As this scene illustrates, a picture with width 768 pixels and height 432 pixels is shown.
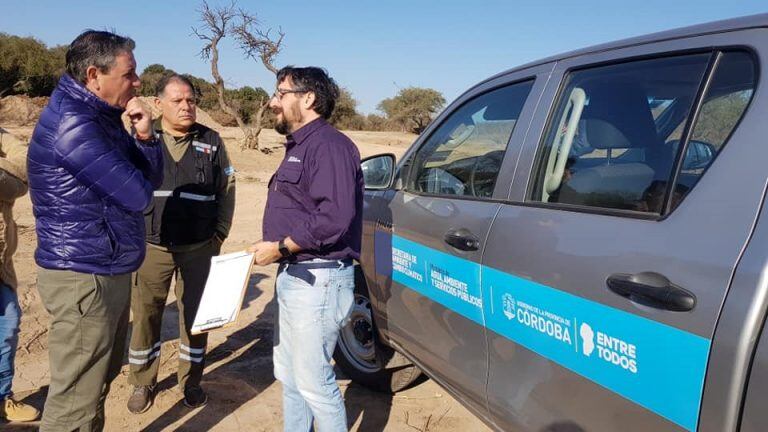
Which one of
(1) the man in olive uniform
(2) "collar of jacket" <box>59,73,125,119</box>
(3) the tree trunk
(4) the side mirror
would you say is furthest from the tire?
(3) the tree trunk

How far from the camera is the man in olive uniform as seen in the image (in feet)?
11.3

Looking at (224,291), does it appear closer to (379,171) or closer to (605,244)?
(379,171)

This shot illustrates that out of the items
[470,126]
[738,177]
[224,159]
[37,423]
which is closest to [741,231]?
[738,177]

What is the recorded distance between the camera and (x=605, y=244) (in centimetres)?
184

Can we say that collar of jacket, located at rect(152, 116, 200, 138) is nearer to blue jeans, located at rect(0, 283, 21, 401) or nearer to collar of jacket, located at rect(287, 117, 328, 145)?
blue jeans, located at rect(0, 283, 21, 401)

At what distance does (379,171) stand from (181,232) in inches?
47.4

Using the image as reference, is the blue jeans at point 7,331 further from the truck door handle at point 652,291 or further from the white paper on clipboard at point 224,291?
the truck door handle at point 652,291

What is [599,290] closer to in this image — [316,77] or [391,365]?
[316,77]

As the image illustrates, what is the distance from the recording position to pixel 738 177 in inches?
61.7

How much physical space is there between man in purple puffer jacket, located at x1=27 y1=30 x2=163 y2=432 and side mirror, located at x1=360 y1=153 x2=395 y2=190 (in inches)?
52.4

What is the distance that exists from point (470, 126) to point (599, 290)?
1.42 metres

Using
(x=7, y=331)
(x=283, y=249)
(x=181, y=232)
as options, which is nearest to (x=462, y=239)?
(x=283, y=249)

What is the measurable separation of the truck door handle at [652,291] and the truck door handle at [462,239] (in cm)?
73

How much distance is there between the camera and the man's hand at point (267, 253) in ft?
7.93
